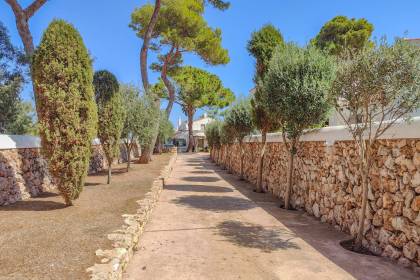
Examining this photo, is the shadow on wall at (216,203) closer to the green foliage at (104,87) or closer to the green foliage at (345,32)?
the green foliage at (104,87)

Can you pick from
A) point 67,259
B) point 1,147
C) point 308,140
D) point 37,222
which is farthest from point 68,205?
point 308,140

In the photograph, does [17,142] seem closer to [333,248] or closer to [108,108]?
[108,108]

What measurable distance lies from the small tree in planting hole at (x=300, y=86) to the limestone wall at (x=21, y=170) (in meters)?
6.82

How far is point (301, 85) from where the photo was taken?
28.1 feet

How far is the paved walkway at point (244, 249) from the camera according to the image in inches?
185

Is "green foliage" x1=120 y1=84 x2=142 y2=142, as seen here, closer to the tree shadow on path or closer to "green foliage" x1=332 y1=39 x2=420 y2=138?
the tree shadow on path

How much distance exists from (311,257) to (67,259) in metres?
3.80

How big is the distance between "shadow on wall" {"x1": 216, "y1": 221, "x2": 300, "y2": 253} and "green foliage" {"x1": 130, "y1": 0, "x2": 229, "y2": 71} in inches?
772

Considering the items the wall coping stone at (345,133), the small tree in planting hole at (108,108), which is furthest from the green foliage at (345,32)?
the small tree in planting hole at (108,108)

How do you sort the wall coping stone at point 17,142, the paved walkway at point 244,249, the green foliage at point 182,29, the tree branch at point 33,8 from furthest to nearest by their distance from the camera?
the green foliage at point 182,29
the tree branch at point 33,8
the wall coping stone at point 17,142
the paved walkway at point 244,249

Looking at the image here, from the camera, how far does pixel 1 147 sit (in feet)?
24.2

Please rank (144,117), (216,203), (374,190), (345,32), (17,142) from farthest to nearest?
1. (345,32)
2. (144,117)
3. (216,203)
4. (17,142)
5. (374,190)

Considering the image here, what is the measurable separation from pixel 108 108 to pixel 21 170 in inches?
141

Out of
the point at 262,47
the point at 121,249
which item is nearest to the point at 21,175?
the point at 121,249
